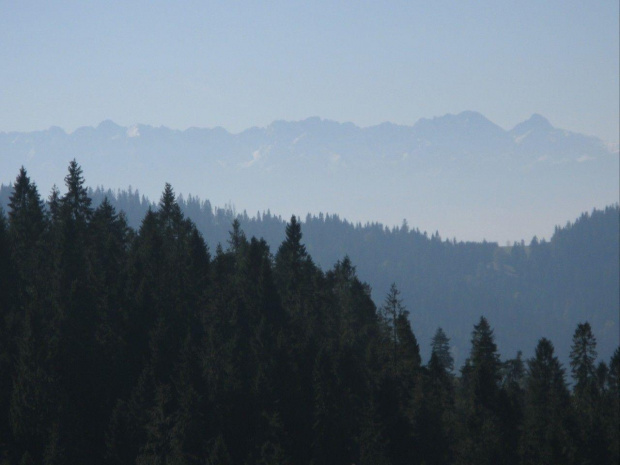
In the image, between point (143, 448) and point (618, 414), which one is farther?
point (618, 414)

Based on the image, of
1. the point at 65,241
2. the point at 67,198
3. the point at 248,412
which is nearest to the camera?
the point at 248,412

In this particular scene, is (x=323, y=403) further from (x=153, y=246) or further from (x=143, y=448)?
(x=153, y=246)

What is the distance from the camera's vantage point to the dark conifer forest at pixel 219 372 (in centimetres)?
5478

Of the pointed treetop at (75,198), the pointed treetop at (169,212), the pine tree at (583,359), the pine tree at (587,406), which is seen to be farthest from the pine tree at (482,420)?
the pointed treetop at (75,198)

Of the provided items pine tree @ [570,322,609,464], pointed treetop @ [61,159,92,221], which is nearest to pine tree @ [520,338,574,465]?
pine tree @ [570,322,609,464]

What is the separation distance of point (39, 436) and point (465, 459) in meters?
30.6

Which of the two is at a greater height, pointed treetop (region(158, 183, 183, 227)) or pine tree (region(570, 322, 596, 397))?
pointed treetop (region(158, 183, 183, 227))

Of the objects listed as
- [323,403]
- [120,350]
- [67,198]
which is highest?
[67,198]

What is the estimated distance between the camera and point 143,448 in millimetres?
53312

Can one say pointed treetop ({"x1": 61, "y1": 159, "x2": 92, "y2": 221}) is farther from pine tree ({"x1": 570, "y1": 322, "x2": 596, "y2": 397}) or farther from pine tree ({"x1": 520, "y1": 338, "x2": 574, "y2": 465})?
pine tree ({"x1": 570, "y1": 322, "x2": 596, "y2": 397})

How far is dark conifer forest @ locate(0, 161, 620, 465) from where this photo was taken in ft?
180

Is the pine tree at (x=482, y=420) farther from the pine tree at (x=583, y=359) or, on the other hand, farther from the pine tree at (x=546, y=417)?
the pine tree at (x=583, y=359)

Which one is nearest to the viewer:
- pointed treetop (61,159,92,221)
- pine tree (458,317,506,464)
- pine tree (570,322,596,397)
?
pine tree (458,317,506,464)

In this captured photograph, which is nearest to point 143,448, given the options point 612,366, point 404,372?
point 404,372
